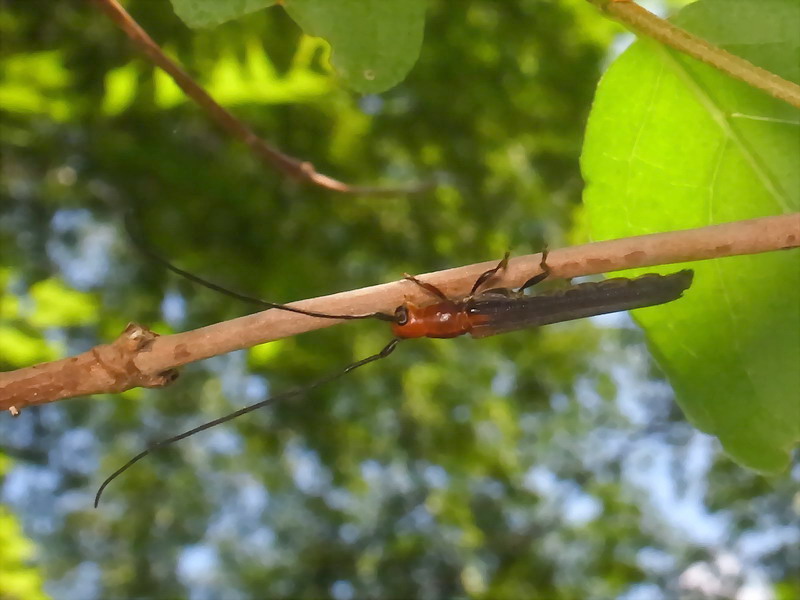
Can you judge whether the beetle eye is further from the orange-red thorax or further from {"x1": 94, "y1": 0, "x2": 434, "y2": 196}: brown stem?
{"x1": 94, "y1": 0, "x2": 434, "y2": 196}: brown stem

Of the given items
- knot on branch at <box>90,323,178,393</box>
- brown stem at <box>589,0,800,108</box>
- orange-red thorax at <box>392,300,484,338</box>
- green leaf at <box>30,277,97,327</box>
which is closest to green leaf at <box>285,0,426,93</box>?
brown stem at <box>589,0,800,108</box>

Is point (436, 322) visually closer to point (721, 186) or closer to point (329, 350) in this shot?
point (721, 186)

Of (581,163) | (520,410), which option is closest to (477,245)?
(520,410)

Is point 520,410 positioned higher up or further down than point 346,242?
further down

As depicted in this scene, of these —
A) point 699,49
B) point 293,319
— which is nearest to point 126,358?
point 293,319

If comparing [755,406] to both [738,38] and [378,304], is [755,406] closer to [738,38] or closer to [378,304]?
[738,38]

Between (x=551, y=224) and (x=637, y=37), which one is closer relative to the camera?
(x=637, y=37)

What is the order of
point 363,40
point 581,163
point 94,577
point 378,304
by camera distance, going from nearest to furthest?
point 378,304 < point 363,40 < point 581,163 < point 94,577

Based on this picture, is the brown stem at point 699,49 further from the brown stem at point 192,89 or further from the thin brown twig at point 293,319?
the brown stem at point 192,89
